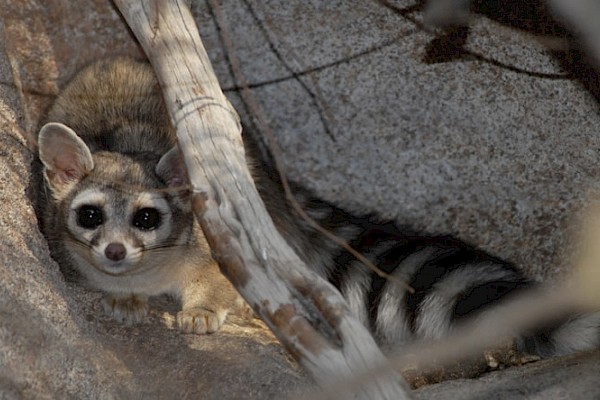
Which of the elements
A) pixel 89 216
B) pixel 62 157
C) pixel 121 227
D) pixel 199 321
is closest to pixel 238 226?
pixel 199 321

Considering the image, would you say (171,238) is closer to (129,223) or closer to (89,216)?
(129,223)

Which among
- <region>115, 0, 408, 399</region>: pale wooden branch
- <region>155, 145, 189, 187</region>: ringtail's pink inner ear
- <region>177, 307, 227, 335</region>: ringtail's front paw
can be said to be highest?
<region>115, 0, 408, 399</region>: pale wooden branch

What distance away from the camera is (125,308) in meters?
3.47

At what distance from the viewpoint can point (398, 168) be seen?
447 centimetres

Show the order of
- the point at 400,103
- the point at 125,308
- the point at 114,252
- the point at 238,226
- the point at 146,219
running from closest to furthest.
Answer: the point at 238,226
the point at 114,252
the point at 125,308
the point at 146,219
the point at 400,103

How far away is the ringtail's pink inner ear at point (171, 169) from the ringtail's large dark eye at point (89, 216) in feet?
0.93

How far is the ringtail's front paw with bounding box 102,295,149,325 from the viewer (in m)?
3.43

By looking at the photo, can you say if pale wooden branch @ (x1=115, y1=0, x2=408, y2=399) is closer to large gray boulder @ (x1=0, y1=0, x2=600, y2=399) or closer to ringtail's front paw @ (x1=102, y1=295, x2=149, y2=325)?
ringtail's front paw @ (x1=102, y1=295, x2=149, y2=325)

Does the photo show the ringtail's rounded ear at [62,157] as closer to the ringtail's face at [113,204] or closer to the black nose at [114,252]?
the ringtail's face at [113,204]

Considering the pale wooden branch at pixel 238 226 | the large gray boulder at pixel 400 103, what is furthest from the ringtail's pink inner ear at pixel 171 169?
the large gray boulder at pixel 400 103

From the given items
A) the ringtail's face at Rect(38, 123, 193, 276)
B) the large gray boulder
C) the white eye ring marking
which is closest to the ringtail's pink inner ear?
the ringtail's face at Rect(38, 123, 193, 276)

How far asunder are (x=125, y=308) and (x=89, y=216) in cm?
39

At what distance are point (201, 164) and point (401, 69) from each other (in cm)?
179

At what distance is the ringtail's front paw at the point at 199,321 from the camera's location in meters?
3.38
